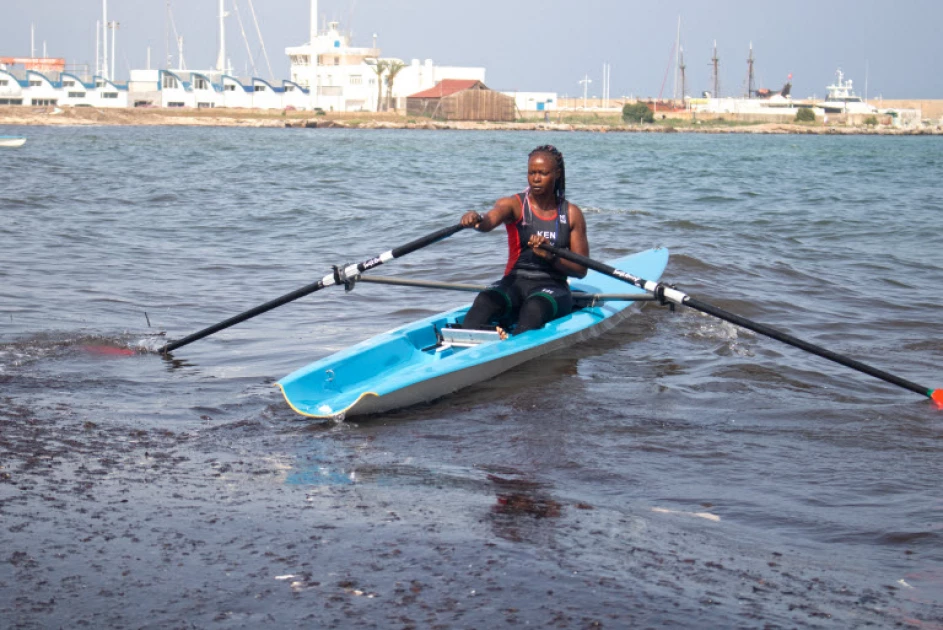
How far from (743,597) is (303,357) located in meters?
4.68

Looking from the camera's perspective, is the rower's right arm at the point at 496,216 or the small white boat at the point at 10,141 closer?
the rower's right arm at the point at 496,216

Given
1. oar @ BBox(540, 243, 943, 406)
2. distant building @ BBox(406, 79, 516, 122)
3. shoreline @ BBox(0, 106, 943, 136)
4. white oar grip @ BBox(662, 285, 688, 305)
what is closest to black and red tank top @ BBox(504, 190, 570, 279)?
oar @ BBox(540, 243, 943, 406)

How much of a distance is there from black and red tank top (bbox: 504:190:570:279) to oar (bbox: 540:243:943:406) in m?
0.26

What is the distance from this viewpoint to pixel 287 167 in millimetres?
30594

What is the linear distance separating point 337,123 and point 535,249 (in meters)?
79.1

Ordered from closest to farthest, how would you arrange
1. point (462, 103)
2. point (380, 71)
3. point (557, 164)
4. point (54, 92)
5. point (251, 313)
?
point (557, 164) → point (251, 313) → point (462, 103) → point (54, 92) → point (380, 71)

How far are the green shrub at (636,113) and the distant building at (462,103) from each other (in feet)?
45.7

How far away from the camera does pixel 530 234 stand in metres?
6.96

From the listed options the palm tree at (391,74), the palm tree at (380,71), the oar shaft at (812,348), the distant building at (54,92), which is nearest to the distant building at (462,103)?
the palm tree at (391,74)

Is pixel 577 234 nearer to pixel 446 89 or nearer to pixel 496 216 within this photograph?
pixel 496 216

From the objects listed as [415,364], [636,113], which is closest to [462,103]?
[636,113]

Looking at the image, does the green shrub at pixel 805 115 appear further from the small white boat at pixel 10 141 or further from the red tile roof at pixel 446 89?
the small white boat at pixel 10 141

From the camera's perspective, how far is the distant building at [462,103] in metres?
92.1

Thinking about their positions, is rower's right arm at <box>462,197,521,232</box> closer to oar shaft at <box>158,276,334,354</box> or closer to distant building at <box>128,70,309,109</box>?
oar shaft at <box>158,276,334,354</box>
